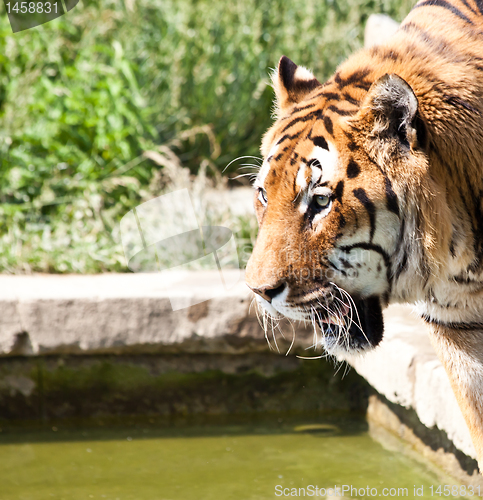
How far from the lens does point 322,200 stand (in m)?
1.89

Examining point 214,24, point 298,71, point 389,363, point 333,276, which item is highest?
point 214,24

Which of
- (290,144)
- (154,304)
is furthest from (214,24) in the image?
(290,144)

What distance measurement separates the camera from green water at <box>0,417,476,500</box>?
2910mm

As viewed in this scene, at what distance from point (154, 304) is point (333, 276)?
1548 mm

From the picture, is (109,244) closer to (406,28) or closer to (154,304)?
(154,304)

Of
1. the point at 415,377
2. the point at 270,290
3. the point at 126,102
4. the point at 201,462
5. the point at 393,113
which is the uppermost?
the point at 126,102

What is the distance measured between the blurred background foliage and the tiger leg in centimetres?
237

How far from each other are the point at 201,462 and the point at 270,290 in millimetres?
1519

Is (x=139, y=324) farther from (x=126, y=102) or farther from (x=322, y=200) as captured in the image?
(x=126, y=102)

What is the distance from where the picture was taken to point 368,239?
1928mm

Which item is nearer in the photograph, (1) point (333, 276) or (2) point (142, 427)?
(1) point (333, 276)

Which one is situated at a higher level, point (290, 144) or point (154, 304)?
point (290, 144)

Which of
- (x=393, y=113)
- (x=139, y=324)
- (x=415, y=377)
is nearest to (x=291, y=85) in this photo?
(x=393, y=113)

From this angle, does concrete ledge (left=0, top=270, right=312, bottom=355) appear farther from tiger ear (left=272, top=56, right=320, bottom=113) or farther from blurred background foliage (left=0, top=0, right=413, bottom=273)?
tiger ear (left=272, top=56, right=320, bottom=113)
